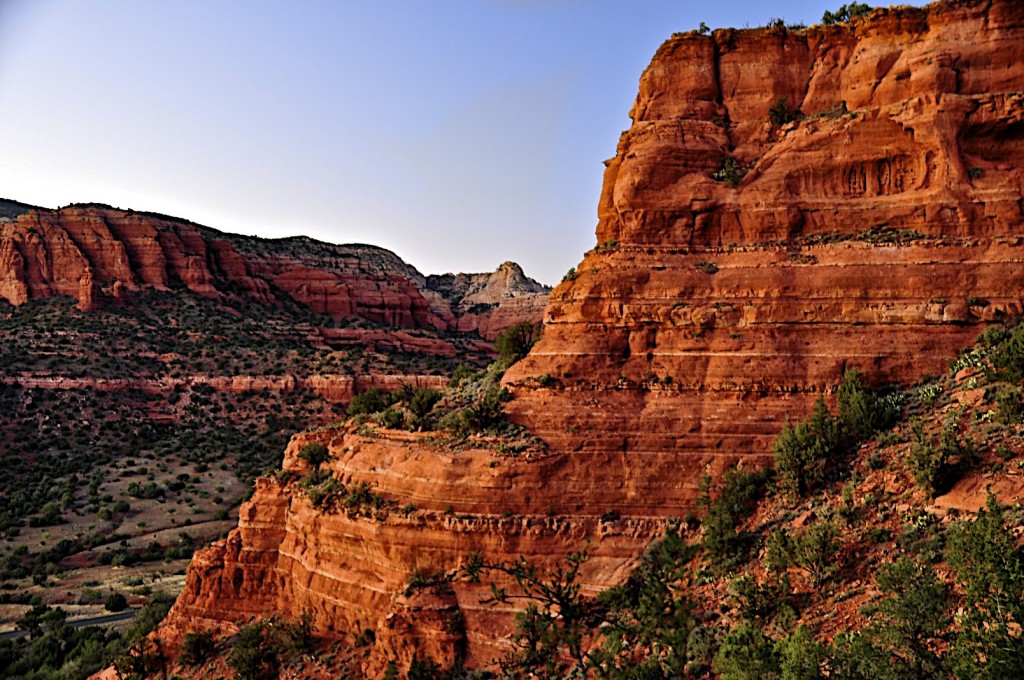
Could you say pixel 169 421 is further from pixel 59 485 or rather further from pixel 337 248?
pixel 337 248

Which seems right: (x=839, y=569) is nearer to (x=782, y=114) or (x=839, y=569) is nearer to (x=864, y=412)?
(x=864, y=412)

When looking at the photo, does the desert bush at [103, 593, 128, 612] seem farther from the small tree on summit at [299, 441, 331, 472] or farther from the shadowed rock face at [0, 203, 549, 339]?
the shadowed rock face at [0, 203, 549, 339]

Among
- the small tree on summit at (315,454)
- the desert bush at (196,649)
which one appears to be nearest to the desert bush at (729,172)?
the small tree on summit at (315,454)

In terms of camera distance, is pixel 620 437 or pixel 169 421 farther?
pixel 169 421

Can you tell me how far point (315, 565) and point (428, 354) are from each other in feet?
186

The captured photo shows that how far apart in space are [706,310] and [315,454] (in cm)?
1243

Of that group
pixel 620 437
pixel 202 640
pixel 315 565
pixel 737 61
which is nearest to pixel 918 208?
pixel 737 61

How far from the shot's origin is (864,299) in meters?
16.6

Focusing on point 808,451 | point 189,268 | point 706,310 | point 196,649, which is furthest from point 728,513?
point 189,268

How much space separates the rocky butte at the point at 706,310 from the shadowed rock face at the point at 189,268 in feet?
196

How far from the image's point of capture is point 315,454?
69.1 ft

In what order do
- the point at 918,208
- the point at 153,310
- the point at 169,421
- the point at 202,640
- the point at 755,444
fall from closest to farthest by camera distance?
the point at 755,444
the point at 918,208
the point at 202,640
the point at 169,421
the point at 153,310

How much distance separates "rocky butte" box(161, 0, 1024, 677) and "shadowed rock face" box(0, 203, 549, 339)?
59.6 m

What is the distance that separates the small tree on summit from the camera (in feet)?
68.5
